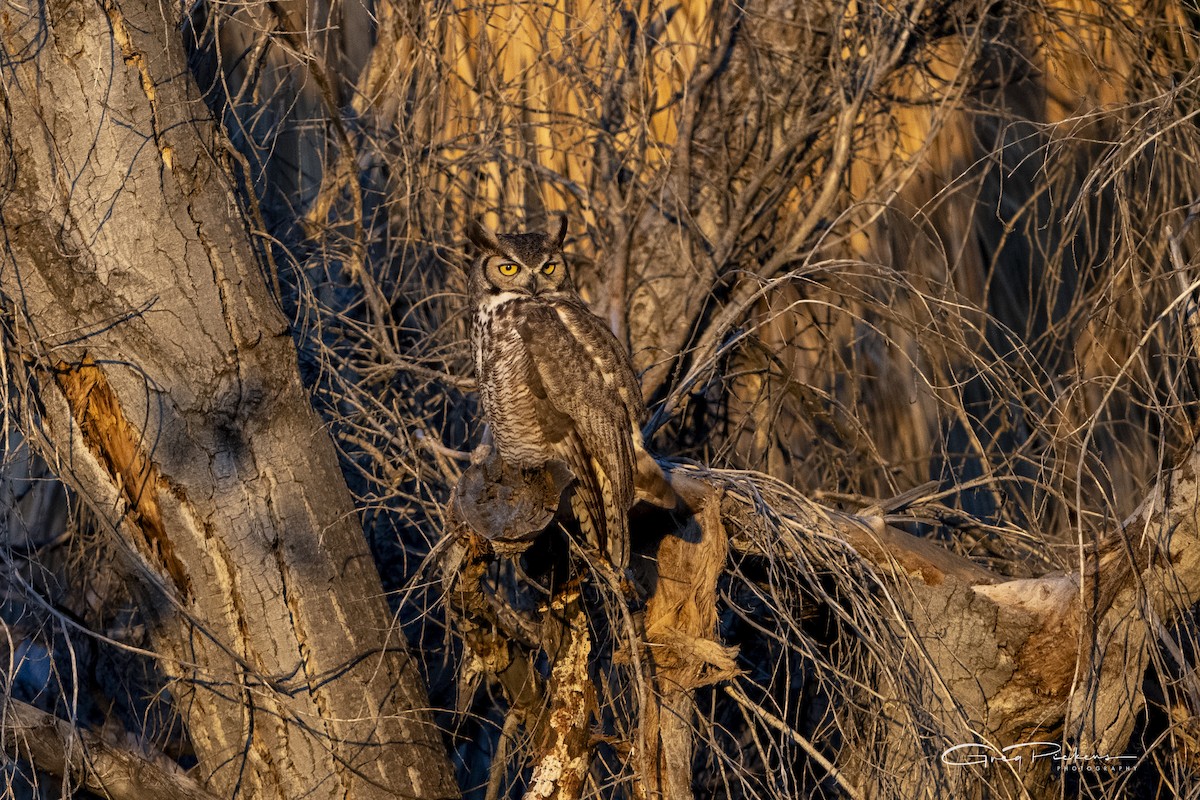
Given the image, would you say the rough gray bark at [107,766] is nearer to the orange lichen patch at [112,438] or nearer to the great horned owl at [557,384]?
the orange lichen patch at [112,438]

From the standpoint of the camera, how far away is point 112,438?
274 cm

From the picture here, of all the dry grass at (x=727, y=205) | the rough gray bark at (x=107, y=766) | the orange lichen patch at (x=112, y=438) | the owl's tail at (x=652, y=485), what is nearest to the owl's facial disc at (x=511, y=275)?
the dry grass at (x=727, y=205)

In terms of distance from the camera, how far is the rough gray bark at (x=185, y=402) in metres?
2.67

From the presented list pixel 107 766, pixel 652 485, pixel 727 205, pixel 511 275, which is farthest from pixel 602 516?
pixel 727 205

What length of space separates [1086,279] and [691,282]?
147cm

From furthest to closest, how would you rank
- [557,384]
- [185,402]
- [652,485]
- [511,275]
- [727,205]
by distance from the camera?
1. [727,205]
2. [511,275]
3. [557,384]
4. [185,402]
5. [652,485]

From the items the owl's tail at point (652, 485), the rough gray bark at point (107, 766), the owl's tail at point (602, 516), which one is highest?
the owl's tail at point (652, 485)

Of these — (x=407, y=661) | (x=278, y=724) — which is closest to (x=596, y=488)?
(x=407, y=661)

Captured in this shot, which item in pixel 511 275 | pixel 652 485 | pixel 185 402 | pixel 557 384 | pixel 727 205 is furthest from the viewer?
pixel 727 205
